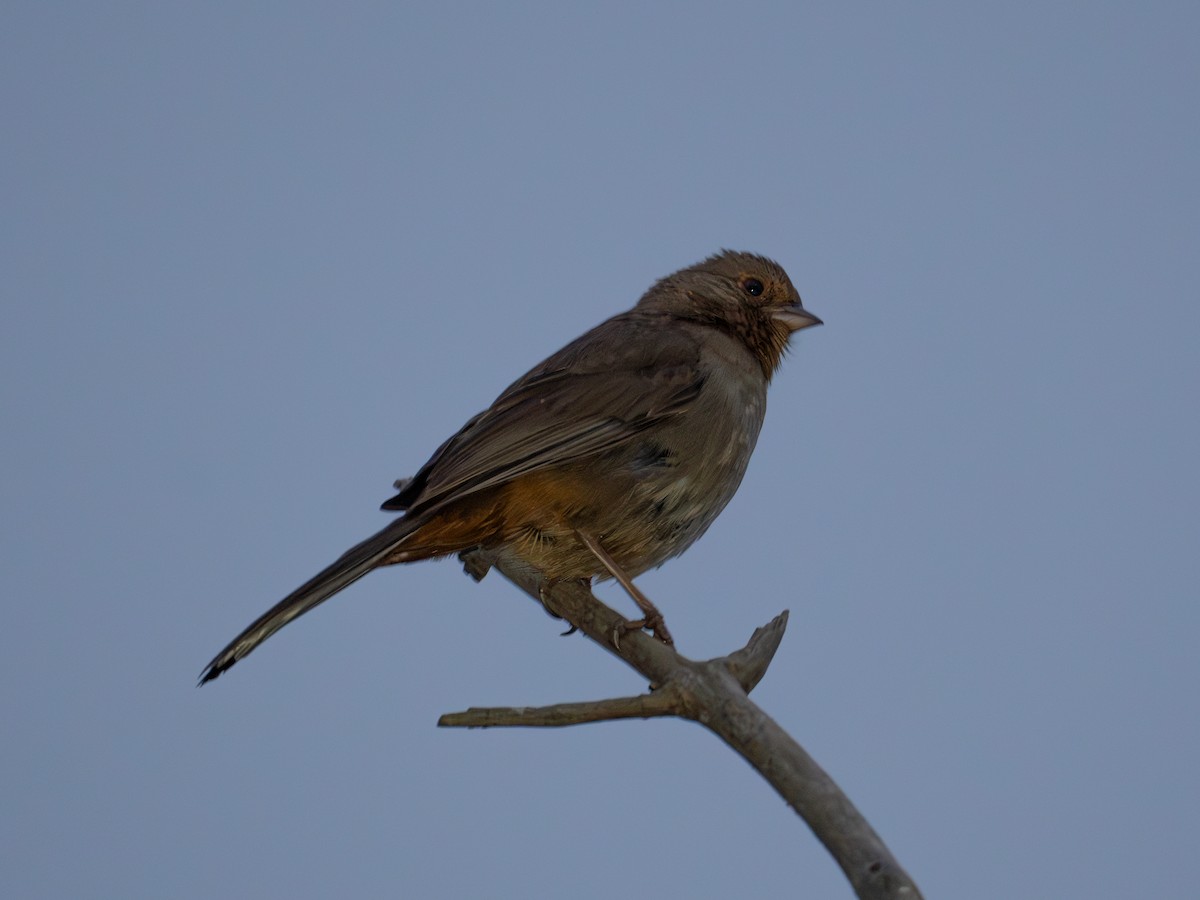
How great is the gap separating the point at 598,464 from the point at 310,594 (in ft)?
4.45

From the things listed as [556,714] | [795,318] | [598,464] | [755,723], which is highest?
[795,318]

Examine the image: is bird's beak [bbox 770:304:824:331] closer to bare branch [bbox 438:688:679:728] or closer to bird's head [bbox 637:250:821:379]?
bird's head [bbox 637:250:821:379]

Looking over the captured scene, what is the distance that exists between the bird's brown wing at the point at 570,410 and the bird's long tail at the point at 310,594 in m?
0.29

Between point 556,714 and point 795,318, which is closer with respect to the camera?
point 556,714

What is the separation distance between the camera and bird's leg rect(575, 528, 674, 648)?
4.74 meters

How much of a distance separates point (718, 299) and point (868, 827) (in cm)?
347

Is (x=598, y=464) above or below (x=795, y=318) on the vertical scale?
below

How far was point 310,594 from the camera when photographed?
4035 millimetres

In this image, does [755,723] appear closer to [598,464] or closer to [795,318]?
[598,464]

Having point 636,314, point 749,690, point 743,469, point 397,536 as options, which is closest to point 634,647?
point 749,690

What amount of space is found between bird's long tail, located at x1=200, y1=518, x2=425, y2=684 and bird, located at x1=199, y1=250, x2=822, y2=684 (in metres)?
0.03

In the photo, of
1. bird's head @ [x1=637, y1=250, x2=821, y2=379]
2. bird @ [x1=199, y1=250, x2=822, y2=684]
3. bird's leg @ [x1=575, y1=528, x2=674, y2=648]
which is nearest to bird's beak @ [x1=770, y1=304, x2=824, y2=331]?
bird's head @ [x1=637, y1=250, x2=821, y2=379]

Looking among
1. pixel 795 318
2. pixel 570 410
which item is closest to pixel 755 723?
pixel 570 410

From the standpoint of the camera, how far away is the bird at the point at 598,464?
4770 mm
